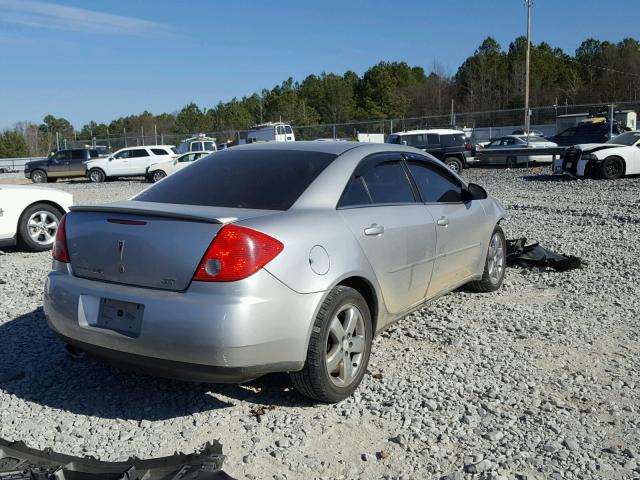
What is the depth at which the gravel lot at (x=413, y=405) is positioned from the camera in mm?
3008

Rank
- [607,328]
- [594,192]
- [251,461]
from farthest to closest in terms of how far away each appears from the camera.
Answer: [594,192], [607,328], [251,461]

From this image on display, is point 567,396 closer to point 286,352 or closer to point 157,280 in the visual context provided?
point 286,352

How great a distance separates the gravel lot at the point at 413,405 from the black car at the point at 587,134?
25662mm

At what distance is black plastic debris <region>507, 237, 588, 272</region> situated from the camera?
7012 millimetres

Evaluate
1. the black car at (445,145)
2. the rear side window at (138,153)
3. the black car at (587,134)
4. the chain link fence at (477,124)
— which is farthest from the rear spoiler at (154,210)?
the chain link fence at (477,124)

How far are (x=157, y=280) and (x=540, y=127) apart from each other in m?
41.7

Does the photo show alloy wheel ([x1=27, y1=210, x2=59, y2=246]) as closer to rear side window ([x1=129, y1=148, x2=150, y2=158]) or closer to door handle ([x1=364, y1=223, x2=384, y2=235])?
door handle ([x1=364, y1=223, x2=384, y2=235])

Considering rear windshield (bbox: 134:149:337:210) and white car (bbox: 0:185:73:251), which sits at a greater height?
rear windshield (bbox: 134:149:337:210)

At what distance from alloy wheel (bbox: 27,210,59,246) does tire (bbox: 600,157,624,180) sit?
15.3 meters

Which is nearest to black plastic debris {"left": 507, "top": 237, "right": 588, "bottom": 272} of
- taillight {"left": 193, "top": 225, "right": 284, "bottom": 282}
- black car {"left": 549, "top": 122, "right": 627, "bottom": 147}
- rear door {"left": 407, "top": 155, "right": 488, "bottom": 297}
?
rear door {"left": 407, "top": 155, "right": 488, "bottom": 297}

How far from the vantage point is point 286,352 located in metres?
3.18

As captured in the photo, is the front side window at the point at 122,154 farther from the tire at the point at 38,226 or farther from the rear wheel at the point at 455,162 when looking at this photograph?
the tire at the point at 38,226

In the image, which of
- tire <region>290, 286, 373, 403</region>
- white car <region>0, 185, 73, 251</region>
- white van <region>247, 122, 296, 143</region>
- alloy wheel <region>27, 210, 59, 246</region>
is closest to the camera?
tire <region>290, 286, 373, 403</region>

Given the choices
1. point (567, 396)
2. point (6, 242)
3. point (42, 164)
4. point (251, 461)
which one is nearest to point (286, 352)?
point (251, 461)
